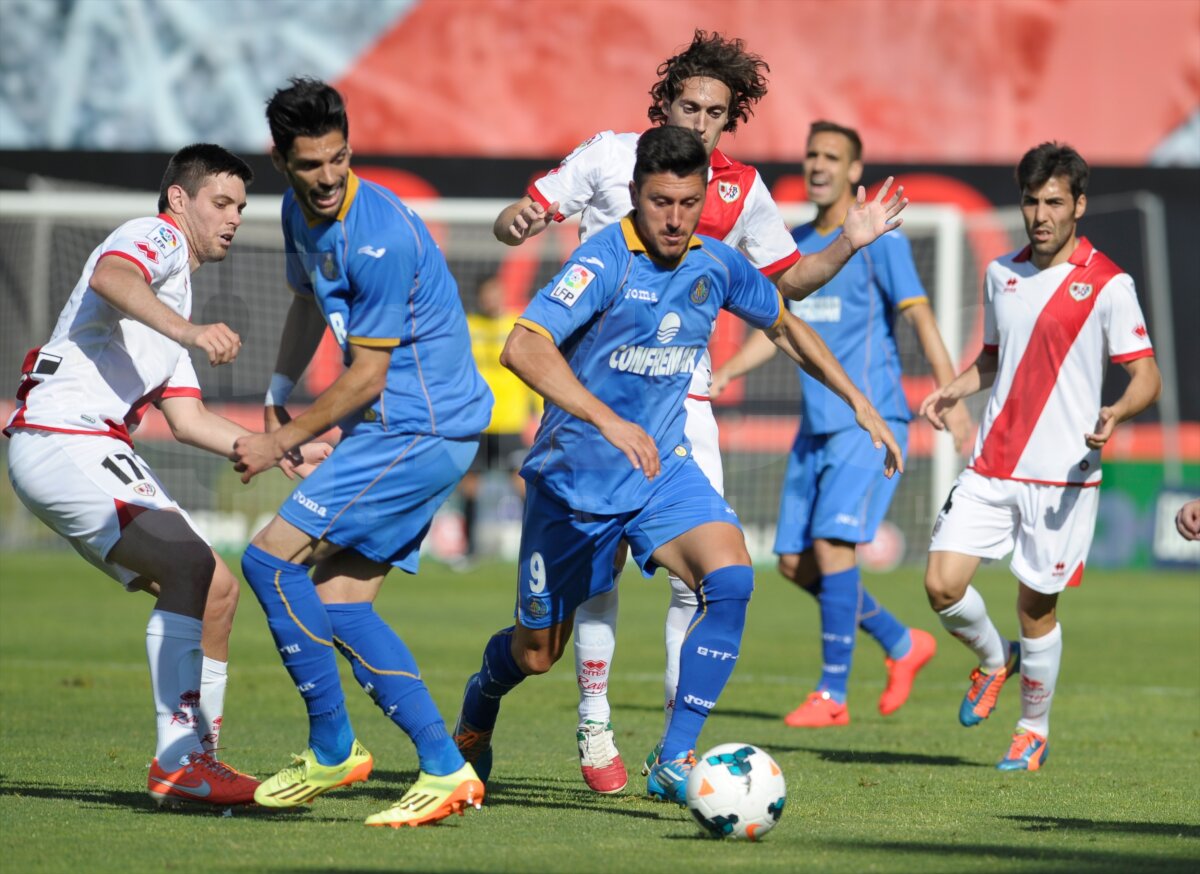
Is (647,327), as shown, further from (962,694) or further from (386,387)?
(962,694)

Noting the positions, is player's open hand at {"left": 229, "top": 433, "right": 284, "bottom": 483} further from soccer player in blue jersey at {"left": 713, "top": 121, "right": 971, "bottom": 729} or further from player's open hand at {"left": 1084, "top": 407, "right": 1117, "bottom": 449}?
soccer player in blue jersey at {"left": 713, "top": 121, "right": 971, "bottom": 729}

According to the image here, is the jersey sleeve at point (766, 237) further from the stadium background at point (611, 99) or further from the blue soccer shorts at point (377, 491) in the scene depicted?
the stadium background at point (611, 99)

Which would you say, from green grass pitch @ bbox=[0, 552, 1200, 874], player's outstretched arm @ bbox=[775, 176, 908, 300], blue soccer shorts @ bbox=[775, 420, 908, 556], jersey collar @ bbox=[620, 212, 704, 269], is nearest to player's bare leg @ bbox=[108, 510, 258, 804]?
green grass pitch @ bbox=[0, 552, 1200, 874]

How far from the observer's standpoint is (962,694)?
1046 cm

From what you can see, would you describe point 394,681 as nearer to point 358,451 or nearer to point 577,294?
point 358,451

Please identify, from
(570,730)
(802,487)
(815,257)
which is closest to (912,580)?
(802,487)

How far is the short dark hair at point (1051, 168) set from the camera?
7395 millimetres

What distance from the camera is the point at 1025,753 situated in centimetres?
754

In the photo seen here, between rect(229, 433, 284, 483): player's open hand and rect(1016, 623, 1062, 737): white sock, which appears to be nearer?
rect(229, 433, 284, 483): player's open hand

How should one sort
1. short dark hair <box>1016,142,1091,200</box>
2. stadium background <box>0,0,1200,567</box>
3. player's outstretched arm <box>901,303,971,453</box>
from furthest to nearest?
stadium background <box>0,0,1200,567</box> < player's outstretched arm <box>901,303,971,453</box> < short dark hair <box>1016,142,1091,200</box>

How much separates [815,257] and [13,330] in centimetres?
1455

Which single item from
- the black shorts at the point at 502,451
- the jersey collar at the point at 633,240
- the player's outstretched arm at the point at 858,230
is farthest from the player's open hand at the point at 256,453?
the black shorts at the point at 502,451

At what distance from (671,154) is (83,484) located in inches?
88.5

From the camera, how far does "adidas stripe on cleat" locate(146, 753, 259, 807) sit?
587 cm
